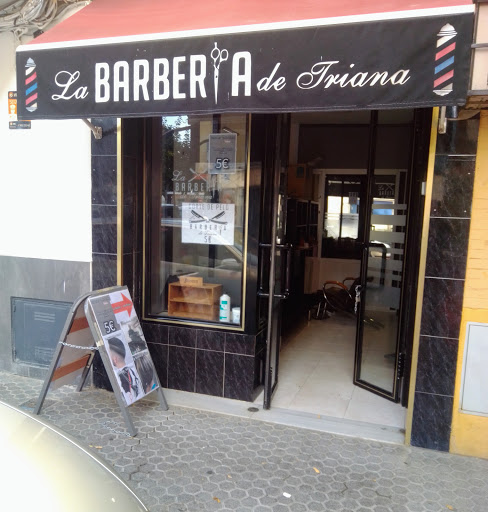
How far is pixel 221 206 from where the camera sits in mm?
4730

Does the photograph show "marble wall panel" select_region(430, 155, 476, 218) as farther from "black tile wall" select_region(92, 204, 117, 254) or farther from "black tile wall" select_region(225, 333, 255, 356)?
"black tile wall" select_region(92, 204, 117, 254)

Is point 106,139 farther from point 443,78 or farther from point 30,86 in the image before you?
point 443,78

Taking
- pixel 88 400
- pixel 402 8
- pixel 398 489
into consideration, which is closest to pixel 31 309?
pixel 88 400

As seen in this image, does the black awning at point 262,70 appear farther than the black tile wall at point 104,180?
No

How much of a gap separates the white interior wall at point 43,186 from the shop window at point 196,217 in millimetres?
681

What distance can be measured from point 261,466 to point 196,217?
96.2 inches

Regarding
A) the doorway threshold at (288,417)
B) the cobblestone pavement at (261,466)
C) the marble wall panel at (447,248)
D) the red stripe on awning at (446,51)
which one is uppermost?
the red stripe on awning at (446,51)

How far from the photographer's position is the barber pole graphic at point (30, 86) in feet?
12.3

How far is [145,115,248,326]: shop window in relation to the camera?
4.66 meters

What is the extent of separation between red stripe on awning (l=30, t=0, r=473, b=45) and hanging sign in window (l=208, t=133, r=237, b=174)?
1201mm

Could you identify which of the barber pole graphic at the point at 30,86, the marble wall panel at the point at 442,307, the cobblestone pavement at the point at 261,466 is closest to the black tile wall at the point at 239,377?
the cobblestone pavement at the point at 261,466

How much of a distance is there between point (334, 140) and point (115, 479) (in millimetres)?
8856

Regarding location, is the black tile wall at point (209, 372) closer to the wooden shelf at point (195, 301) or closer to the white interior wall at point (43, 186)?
the wooden shelf at point (195, 301)

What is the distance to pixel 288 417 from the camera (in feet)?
14.2
